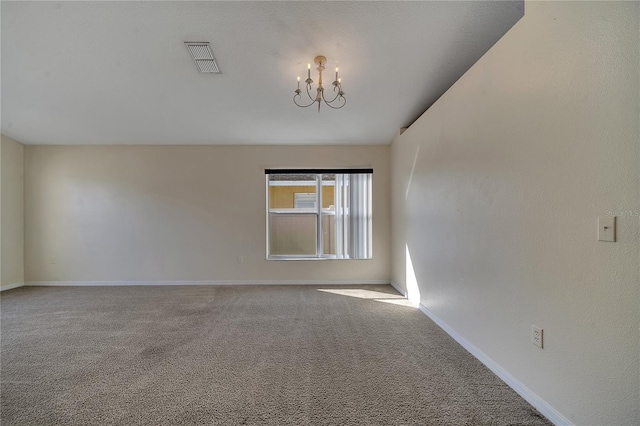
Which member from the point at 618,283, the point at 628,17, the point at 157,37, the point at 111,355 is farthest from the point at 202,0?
the point at 618,283

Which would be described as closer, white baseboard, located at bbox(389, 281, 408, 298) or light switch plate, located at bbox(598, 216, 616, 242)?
light switch plate, located at bbox(598, 216, 616, 242)

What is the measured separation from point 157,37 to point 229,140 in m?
1.97

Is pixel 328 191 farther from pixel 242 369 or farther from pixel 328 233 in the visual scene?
pixel 242 369

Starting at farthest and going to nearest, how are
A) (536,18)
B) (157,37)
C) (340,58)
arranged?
(340,58) < (157,37) < (536,18)

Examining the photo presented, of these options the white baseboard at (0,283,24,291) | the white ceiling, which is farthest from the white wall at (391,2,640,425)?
the white baseboard at (0,283,24,291)

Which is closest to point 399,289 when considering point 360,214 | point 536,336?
point 360,214

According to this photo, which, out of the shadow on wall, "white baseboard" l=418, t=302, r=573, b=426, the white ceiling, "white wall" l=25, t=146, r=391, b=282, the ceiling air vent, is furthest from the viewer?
"white wall" l=25, t=146, r=391, b=282

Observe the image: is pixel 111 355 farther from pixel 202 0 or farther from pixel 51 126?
pixel 51 126

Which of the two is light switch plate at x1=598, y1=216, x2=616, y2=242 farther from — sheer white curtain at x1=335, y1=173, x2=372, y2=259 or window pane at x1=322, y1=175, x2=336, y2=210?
window pane at x1=322, y1=175, x2=336, y2=210

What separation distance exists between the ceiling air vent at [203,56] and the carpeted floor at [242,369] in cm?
270

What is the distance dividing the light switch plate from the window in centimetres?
344

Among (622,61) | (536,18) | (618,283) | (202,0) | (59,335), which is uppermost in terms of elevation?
(202,0)

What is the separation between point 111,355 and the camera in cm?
220

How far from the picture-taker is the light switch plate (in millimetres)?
1155
